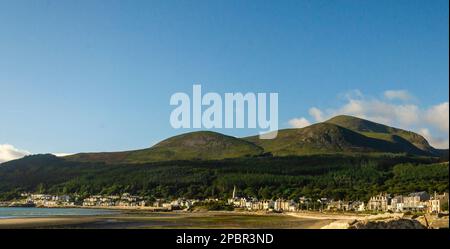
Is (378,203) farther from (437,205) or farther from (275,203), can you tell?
(275,203)

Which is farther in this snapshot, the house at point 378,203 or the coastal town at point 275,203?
the house at point 378,203

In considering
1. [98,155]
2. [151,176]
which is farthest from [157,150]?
[151,176]

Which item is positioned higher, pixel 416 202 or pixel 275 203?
pixel 416 202

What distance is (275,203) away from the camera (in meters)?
93.6

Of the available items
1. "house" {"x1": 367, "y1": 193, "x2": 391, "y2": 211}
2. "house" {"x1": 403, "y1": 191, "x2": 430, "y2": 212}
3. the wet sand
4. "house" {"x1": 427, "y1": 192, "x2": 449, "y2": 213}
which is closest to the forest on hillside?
"house" {"x1": 367, "y1": 193, "x2": 391, "y2": 211}

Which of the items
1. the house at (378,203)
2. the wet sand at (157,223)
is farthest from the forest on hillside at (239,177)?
the wet sand at (157,223)

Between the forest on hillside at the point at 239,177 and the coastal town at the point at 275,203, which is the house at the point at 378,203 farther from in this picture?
the forest on hillside at the point at 239,177

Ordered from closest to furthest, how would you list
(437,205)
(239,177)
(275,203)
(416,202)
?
(437,205), (416,202), (275,203), (239,177)

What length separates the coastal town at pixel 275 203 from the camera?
77.9 m

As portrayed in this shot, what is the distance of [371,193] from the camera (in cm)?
9800

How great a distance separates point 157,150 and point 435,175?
347 ft

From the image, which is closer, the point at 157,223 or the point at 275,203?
the point at 157,223

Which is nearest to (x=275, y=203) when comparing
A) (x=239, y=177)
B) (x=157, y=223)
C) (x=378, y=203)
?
(x=378, y=203)
